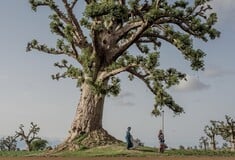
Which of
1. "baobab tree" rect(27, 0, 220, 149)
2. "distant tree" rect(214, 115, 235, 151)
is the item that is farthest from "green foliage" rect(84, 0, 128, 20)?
"distant tree" rect(214, 115, 235, 151)

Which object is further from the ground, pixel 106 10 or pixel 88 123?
pixel 106 10

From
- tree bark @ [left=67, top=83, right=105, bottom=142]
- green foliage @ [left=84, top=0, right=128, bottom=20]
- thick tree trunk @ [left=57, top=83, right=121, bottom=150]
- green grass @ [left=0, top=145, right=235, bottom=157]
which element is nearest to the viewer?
green grass @ [left=0, top=145, right=235, bottom=157]

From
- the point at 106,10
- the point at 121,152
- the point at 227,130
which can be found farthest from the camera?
the point at 227,130

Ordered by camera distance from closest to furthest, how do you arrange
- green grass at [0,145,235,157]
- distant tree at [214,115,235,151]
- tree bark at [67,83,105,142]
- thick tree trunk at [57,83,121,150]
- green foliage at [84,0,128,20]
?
1. green grass at [0,145,235,157]
2. green foliage at [84,0,128,20]
3. thick tree trunk at [57,83,121,150]
4. tree bark at [67,83,105,142]
5. distant tree at [214,115,235,151]

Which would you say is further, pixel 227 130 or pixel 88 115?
pixel 227 130

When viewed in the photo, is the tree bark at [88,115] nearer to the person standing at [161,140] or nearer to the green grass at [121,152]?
the green grass at [121,152]

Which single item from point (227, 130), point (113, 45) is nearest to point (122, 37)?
point (113, 45)

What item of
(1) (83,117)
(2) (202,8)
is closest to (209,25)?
(2) (202,8)

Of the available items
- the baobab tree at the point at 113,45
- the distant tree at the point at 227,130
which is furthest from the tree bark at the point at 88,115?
the distant tree at the point at 227,130

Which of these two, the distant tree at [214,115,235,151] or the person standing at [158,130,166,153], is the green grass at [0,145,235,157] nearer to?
the person standing at [158,130,166,153]

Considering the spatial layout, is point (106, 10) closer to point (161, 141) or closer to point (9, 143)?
Result: point (161, 141)

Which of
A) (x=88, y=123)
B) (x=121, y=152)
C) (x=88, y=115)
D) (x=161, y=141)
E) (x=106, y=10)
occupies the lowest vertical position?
(x=121, y=152)

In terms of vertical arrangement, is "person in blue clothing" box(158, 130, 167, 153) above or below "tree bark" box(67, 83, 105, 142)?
below

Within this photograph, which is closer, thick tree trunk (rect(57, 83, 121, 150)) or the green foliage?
the green foliage
